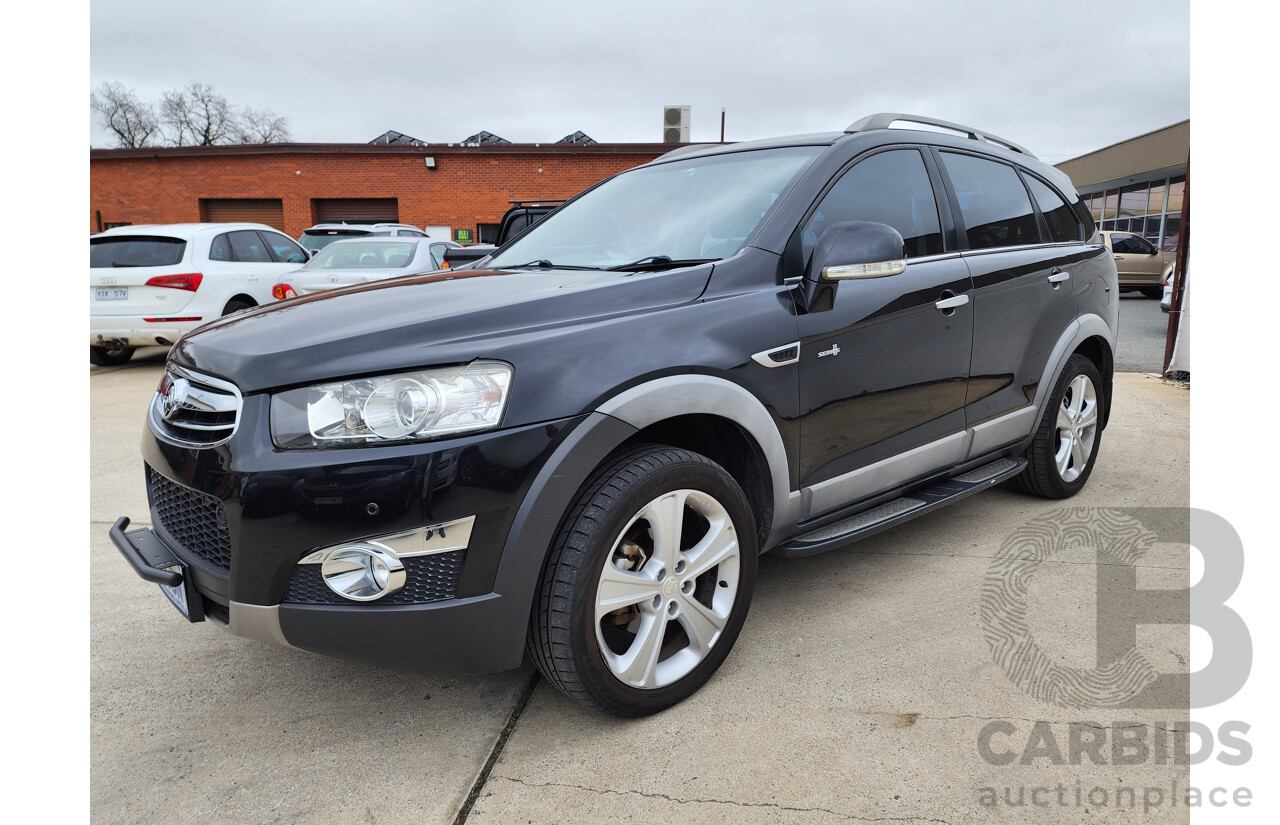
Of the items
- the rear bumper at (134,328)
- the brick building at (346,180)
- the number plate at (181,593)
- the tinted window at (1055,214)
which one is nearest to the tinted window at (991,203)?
the tinted window at (1055,214)

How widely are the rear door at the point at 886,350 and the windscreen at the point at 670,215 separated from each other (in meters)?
0.23

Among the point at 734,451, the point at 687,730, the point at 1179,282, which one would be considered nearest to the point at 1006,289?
the point at 734,451

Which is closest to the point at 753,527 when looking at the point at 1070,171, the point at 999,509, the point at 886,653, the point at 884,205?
the point at 886,653

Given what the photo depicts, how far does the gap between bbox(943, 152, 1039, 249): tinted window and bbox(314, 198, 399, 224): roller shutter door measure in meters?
21.9

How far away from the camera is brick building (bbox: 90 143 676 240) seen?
22.4 metres

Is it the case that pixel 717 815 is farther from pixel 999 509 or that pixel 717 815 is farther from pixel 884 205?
pixel 999 509

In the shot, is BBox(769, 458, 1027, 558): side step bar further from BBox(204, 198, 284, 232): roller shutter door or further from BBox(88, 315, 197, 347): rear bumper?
BBox(204, 198, 284, 232): roller shutter door

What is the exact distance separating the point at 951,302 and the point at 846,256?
0.81 meters

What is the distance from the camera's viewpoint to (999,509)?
4.09 meters

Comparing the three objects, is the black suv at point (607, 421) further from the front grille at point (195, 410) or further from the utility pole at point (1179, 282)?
the utility pole at point (1179, 282)

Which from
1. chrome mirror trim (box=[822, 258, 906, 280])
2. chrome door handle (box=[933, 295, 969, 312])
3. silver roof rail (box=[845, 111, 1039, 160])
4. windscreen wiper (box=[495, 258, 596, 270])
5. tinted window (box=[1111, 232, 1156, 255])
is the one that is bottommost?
chrome door handle (box=[933, 295, 969, 312])

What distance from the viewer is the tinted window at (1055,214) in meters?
4.02

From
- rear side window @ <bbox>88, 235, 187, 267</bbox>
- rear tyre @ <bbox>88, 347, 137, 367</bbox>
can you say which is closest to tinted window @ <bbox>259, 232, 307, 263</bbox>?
rear side window @ <bbox>88, 235, 187, 267</bbox>

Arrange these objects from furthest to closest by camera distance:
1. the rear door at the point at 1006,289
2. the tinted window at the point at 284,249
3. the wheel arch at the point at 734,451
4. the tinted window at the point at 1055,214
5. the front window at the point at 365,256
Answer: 1. the tinted window at the point at 284,249
2. the front window at the point at 365,256
3. the tinted window at the point at 1055,214
4. the rear door at the point at 1006,289
5. the wheel arch at the point at 734,451
